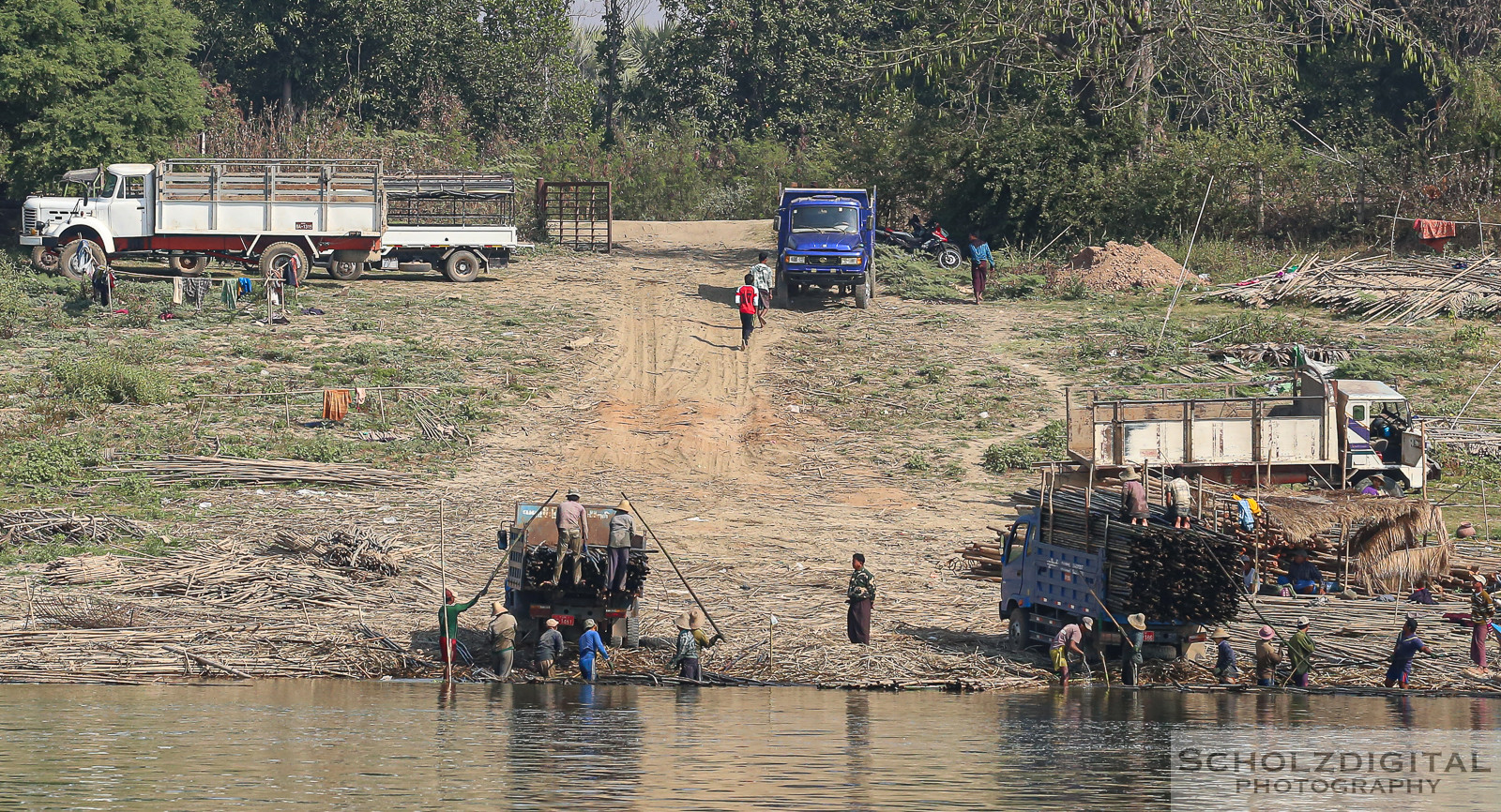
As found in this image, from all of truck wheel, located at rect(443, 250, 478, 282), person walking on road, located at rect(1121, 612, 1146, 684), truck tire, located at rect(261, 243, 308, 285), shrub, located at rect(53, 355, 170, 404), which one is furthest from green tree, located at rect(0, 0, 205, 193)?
person walking on road, located at rect(1121, 612, 1146, 684)

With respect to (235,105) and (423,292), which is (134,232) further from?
(235,105)

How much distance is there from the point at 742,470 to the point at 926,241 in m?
17.7

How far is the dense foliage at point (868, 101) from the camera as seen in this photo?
4369 centimetres

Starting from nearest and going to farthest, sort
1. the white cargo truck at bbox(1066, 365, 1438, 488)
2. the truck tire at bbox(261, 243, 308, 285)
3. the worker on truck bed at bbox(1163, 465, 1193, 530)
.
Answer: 1. the worker on truck bed at bbox(1163, 465, 1193, 530)
2. the white cargo truck at bbox(1066, 365, 1438, 488)
3. the truck tire at bbox(261, 243, 308, 285)

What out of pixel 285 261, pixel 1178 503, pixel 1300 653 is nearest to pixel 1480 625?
pixel 1300 653

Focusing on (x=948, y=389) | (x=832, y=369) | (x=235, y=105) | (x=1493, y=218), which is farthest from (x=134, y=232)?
(x=1493, y=218)

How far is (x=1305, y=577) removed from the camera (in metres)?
22.0

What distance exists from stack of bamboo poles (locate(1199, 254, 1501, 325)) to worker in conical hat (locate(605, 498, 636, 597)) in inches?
977

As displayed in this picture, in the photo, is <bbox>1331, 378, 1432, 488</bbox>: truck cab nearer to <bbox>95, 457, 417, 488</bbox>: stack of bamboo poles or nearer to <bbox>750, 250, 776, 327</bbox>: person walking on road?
<bbox>750, 250, 776, 327</bbox>: person walking on road

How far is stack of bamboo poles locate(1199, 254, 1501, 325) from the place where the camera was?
3803 cm

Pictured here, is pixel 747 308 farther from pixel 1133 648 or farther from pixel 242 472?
pixel 1133 648

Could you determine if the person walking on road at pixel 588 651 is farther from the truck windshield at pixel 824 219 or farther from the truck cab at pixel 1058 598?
the truck windshield at pixel 824 219

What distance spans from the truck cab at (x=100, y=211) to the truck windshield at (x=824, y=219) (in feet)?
48.0

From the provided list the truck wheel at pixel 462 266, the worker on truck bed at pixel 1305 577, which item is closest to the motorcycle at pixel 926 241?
the truck wheel at pixel 462 266
